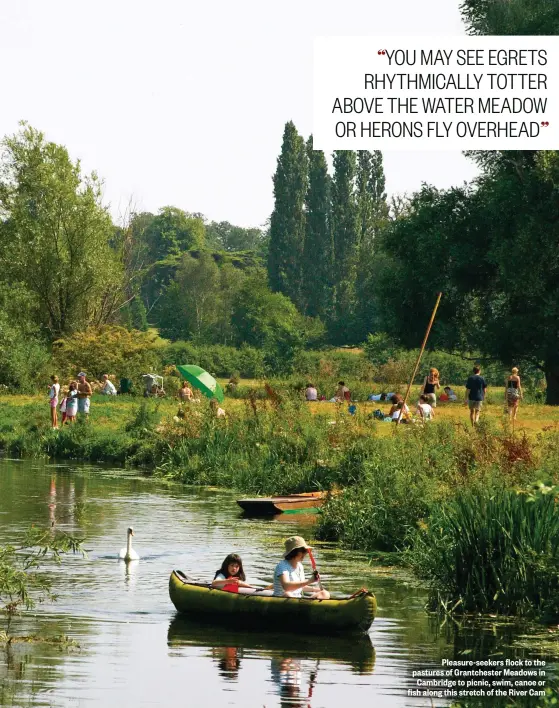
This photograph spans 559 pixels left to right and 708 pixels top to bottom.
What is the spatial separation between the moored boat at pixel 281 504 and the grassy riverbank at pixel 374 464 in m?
0.67

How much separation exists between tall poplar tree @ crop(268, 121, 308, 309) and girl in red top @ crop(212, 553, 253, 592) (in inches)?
3382

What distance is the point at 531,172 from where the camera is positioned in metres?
46.4

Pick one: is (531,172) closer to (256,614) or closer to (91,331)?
(91,331)

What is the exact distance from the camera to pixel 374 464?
2359 cm

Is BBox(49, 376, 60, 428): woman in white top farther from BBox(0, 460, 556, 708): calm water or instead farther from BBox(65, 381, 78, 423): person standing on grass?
BBox(0, 460, 556, 708): calm water

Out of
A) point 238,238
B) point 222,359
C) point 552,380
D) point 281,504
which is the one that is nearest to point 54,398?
point 281,504

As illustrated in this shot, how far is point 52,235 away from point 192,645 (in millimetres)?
52893

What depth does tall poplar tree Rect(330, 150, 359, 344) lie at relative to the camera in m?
100

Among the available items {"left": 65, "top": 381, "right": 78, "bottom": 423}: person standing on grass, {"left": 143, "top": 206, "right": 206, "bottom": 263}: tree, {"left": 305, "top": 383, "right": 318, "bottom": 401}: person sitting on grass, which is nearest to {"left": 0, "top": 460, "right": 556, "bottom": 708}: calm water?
{"left": 65, "top": 381, "right": 78, "bottom": 423}: person standing on grass

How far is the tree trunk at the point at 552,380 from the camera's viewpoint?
48.6 metres

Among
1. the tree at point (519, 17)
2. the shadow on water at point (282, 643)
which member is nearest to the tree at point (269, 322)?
the tree at point (519, 17)

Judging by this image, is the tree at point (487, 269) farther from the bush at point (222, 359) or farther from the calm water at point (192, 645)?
the bush at point (222, 359)

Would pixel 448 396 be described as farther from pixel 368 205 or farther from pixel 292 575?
pixel 368 205

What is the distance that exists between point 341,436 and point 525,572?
1152 cm
